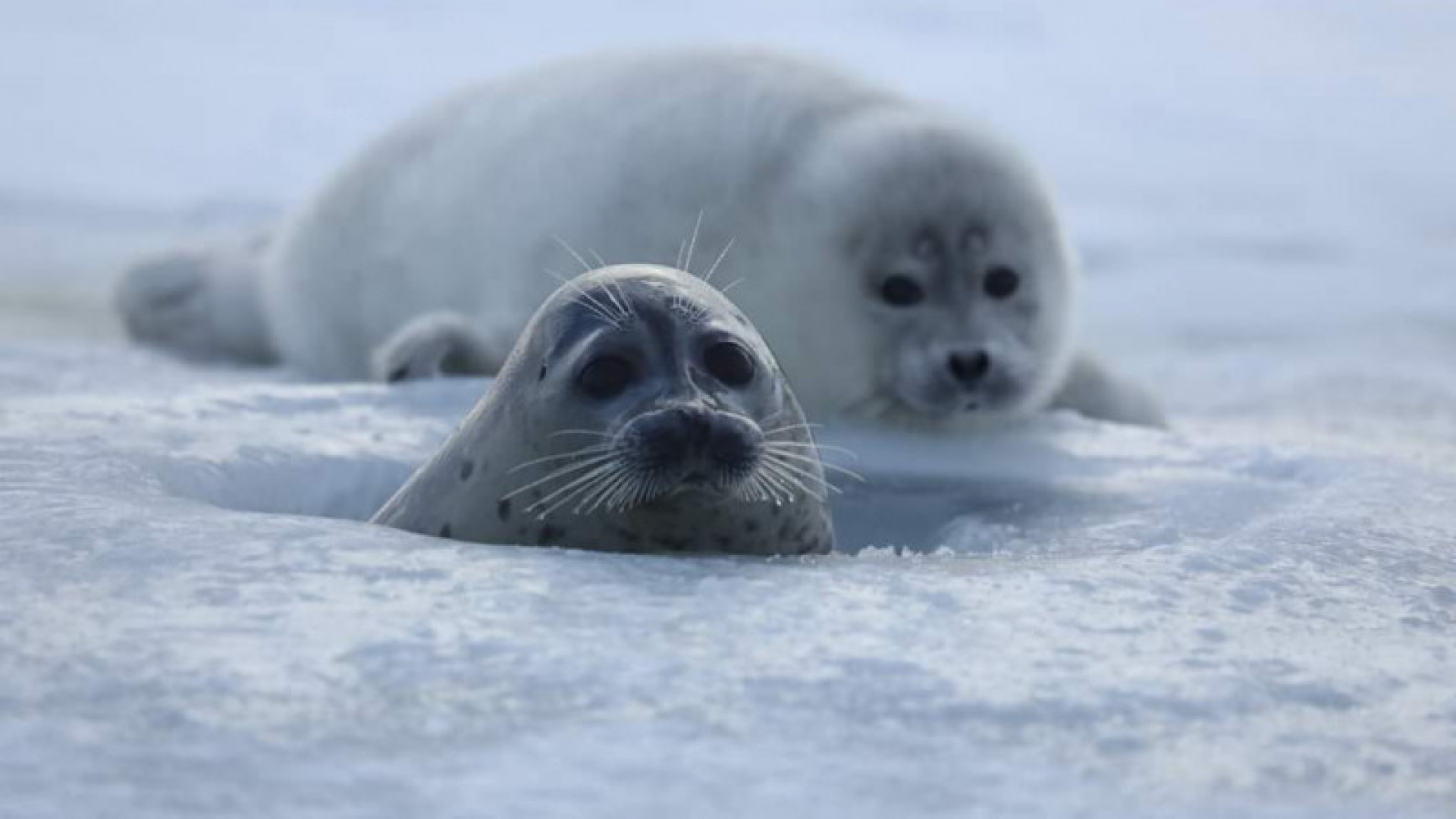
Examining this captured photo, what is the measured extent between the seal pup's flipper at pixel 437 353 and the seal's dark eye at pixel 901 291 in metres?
0.82

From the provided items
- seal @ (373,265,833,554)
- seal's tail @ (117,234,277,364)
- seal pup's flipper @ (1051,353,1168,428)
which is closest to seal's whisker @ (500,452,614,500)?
seal @ (373,265,833,554)

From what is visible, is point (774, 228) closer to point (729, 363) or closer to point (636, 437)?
point (729, 363)

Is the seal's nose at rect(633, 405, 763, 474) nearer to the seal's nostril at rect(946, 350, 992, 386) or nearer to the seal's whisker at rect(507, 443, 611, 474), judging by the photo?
the seal's whisker at rect(507, 443, 611, 474)

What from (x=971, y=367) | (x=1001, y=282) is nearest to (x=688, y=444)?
(x=971, y=367)

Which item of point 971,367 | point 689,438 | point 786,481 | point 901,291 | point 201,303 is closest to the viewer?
point 689,438

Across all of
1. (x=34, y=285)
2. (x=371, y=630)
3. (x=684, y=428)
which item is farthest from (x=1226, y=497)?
(x=34, y=285)

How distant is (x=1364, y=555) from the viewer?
231 centimetres

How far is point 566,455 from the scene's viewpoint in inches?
89.5

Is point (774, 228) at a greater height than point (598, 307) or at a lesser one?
greater

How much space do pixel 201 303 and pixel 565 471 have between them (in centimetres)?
401

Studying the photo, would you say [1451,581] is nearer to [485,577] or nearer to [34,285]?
[485,577]

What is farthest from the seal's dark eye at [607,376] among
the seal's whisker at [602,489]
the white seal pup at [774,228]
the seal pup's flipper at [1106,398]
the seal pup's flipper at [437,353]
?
the seal pup's flipper at [1106,398]

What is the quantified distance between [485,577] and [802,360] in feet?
6.99

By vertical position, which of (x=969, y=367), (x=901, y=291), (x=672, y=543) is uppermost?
(x=901, y=291)
